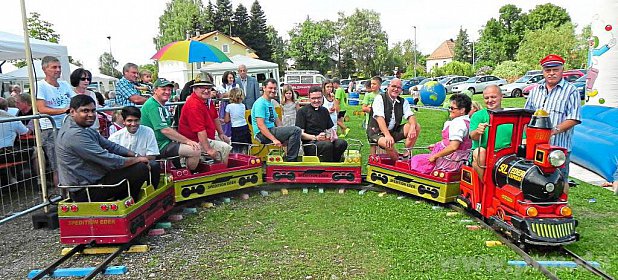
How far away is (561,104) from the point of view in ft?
16.9

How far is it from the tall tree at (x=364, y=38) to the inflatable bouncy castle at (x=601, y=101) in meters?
58.8

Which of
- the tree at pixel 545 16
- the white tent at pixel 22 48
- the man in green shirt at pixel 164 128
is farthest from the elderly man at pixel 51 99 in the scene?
the tree at pixel 545 16

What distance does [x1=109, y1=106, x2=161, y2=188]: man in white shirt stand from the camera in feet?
17.6

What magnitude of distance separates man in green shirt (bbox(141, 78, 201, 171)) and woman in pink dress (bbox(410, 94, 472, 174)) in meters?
3.24

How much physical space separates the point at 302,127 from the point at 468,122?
2.77 metres

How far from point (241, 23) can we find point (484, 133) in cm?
6393

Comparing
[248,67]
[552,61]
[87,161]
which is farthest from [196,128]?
[248,67]

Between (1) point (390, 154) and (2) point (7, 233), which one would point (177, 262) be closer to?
(2) point (7, 233)

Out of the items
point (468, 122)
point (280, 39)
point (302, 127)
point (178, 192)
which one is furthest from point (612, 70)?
point (280, 39)

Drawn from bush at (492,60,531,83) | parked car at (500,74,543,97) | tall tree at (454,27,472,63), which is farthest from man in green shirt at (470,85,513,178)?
tall tree at (454,27,472,63)

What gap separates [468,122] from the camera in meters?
5.71

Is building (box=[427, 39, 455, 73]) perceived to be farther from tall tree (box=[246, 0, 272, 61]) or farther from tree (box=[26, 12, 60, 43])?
tree (box=[26, 12, 60, 43])

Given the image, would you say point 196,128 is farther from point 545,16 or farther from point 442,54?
point 442,54

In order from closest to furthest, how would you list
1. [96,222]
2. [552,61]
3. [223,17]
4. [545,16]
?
[96,222], [552,61], [223,17], [545,16]
